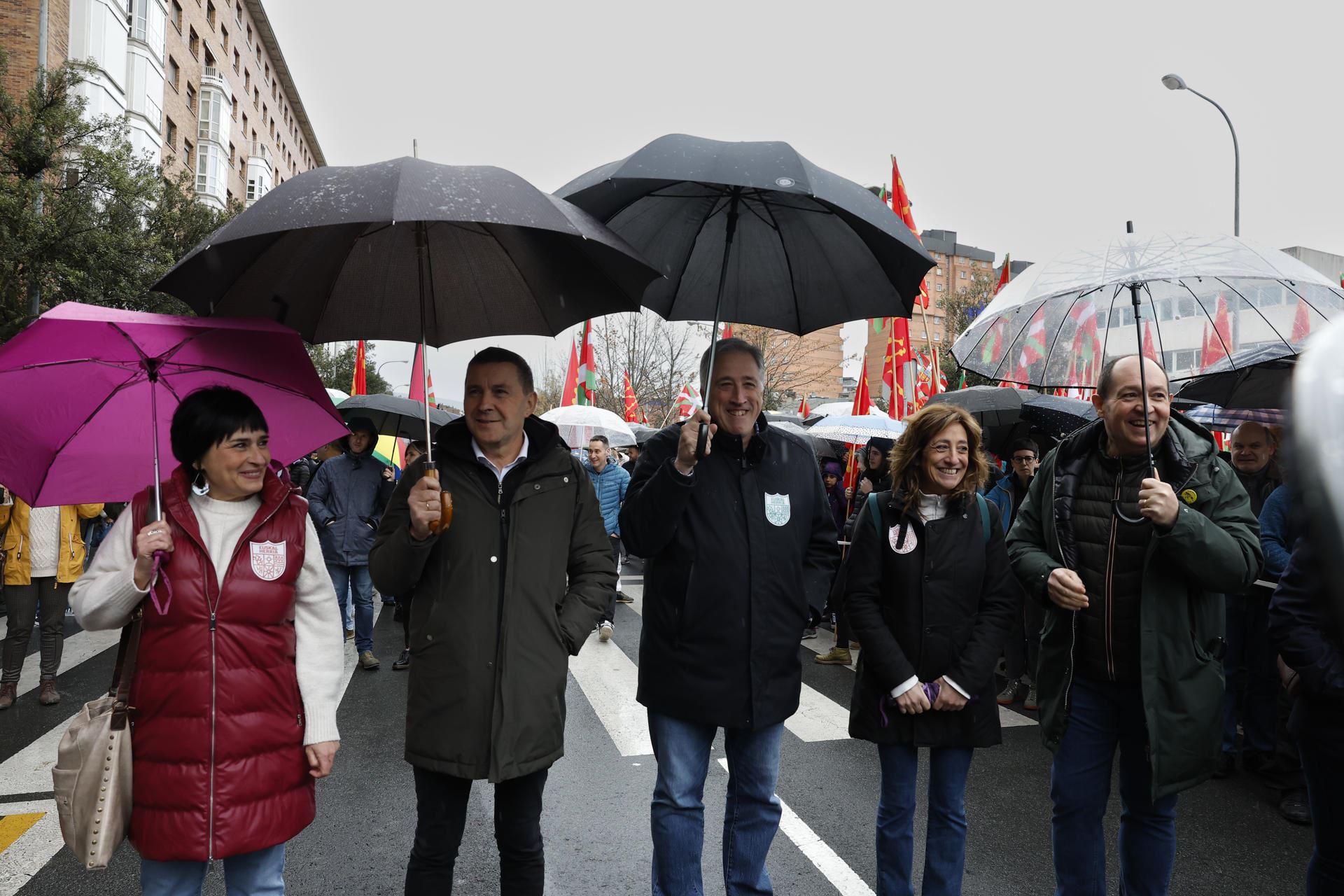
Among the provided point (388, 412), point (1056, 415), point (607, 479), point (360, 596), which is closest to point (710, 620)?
point (1056, 415)

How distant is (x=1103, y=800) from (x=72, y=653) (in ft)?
27.2

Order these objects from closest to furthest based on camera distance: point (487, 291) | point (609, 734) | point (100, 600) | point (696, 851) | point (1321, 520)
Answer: point (1321, 520) → point (100, 600) → point (696, 851) → point (487, 291) → point (609, 734)

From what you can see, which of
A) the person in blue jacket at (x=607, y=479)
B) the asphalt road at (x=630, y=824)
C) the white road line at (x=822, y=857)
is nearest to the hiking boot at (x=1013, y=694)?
the asphalt road at (x=630, y=824)

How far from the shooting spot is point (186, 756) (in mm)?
2400

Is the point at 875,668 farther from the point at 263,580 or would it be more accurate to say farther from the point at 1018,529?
the point at 263,580

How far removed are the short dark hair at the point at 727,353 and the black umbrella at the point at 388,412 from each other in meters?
4.90

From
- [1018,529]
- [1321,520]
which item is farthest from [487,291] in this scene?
[1321,520]

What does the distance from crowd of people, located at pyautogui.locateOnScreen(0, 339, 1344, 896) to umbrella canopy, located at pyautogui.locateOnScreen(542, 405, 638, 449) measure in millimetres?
7021

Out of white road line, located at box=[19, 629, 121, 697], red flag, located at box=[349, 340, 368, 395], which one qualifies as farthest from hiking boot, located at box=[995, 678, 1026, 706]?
red flag, located at box=[349, 340, 368, 395]

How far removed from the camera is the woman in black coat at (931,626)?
3182mm

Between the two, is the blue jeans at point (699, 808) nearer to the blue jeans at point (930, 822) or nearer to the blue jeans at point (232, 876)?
the blue jeans at point (930, 822)

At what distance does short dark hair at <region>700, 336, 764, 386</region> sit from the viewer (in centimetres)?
323

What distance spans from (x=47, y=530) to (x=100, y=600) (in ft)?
15.5

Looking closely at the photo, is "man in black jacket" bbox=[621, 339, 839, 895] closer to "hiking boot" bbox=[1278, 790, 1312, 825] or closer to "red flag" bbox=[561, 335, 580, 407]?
"hiking boot" bbox=[1278, 790, 1312, 825]
